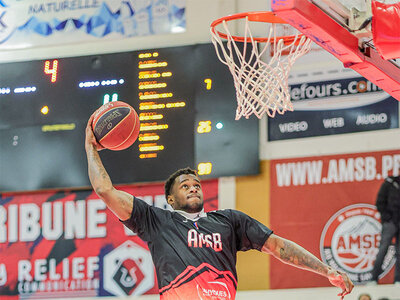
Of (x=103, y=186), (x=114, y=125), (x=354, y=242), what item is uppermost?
(x=114, y=125)

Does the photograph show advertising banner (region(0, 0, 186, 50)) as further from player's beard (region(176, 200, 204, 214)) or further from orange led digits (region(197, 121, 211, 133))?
player's beard (region(176, 200, 204, 214))

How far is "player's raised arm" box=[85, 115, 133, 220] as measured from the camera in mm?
6078

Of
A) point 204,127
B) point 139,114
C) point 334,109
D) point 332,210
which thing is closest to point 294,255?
point 332,210

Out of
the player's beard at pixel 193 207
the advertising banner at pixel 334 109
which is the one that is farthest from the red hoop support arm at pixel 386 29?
the advertising banner at pixel 334 109

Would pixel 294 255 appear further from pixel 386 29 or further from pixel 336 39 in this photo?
pixel 386 29

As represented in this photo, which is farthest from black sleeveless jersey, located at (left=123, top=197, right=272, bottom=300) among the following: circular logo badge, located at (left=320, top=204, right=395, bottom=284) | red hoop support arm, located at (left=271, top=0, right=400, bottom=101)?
circular logo badge, located at (left=320, top=204, right=395, bottom=284)

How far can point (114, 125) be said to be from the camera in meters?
6.37

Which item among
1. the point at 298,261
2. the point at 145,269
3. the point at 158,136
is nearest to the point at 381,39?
the point at 298,261

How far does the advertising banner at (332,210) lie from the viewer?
8.55 metres

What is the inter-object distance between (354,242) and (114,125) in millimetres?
3225

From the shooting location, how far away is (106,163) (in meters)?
9.37

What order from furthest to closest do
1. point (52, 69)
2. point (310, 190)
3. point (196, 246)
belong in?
point (52, 69)
point (310, 190)
point (196, 246)

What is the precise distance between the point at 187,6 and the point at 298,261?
13.6ft

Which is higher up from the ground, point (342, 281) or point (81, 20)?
point (81, 20)
